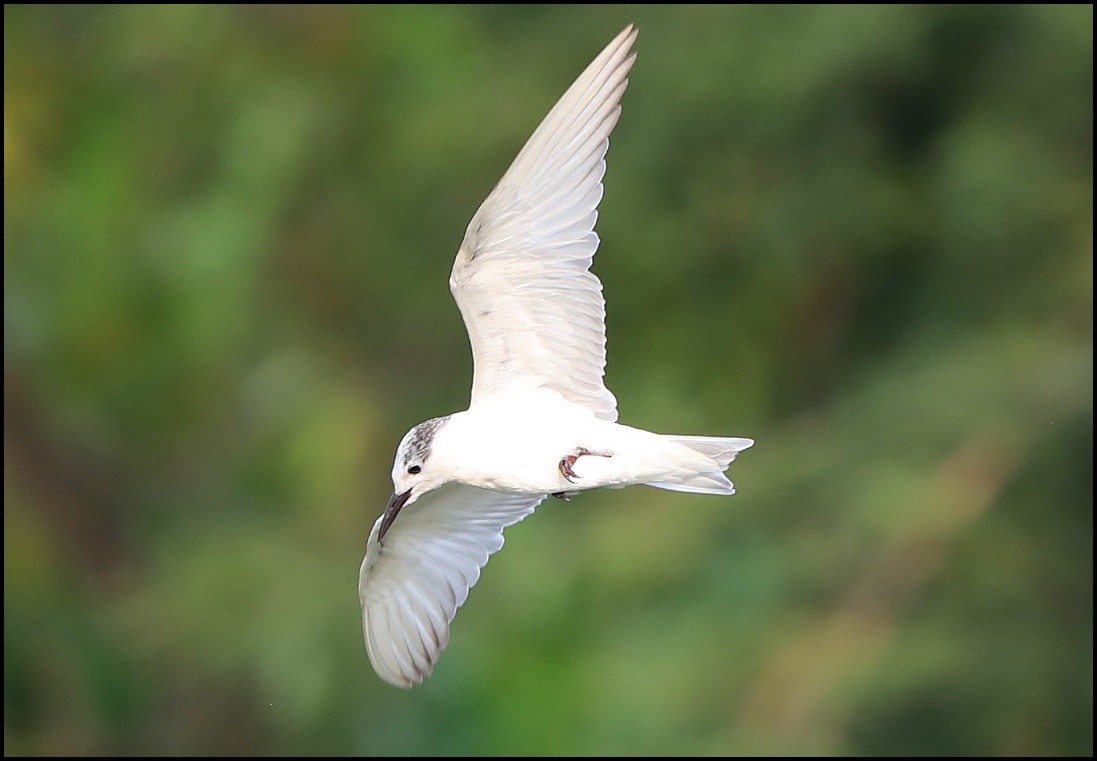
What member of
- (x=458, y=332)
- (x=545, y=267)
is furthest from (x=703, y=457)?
(x=458, y=332)

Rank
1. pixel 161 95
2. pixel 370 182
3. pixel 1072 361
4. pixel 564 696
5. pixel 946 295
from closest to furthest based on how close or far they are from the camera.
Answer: pixel 564 696
pixel 1072 361
pixel 946 295
pixel 370 182
pixel 161 95

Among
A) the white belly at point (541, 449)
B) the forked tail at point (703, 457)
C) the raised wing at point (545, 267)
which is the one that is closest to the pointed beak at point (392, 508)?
the white belly at point (541, 449)

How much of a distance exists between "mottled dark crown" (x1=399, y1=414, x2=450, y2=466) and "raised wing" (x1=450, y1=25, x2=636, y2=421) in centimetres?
25

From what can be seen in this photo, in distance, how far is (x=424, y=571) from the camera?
17.2 feet

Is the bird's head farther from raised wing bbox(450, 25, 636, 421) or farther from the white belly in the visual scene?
raised wing bbox(450, 25, 636, 421)

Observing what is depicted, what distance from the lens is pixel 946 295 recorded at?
10633mm

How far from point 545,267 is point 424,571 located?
1000mm

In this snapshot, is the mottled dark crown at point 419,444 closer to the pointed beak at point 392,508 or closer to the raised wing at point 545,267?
the pointed beak at point 392,508

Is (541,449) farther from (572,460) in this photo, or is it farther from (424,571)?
(424,571)

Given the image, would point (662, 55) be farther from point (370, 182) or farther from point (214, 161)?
point (214, 161)

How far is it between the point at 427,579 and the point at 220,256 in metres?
7.41

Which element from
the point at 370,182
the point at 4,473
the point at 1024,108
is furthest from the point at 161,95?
the point at 1024,108

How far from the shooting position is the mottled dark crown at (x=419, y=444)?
14.9 feet

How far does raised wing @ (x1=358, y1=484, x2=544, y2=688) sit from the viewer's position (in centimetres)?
519
